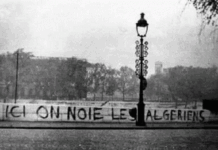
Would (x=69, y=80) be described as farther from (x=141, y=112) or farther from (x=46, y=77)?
(x=141, y=112)

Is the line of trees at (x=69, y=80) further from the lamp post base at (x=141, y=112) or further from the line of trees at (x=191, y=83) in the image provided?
the lamp post base at (x=141, y=112)

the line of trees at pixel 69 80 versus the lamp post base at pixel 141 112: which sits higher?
the line of trees at pixel 69 80

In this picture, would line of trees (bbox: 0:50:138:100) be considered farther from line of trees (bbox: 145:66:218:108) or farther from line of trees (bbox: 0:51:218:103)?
line of trees (bbox: 145:66:218:108)

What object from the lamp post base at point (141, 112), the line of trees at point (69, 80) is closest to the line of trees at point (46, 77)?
the line of trees at point (69, 80)

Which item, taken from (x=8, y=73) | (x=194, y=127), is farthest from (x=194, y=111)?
(x=8, y=73)

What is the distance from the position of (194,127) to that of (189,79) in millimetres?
57918

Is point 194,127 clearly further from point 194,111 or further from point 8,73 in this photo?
point 8,73

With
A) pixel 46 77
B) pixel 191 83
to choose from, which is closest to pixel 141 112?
pixel 46 77

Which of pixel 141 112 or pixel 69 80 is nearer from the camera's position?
pixel 141 112

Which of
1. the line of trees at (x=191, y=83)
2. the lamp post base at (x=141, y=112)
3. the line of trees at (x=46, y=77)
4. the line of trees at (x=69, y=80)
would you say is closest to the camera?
the lamp post base at (x=141, y=112)

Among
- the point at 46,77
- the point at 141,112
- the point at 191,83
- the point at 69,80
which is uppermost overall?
the point at 46,77

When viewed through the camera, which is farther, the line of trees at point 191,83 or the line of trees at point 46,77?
the line of trees at point 191,83

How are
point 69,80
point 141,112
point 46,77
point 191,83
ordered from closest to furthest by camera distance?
point 141,112 → point 69,80 → point 46,77 → point 191,83

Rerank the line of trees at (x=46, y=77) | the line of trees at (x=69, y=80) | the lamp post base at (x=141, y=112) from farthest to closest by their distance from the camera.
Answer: the line of trees at (x=69, y=80) < the line of trees at (x=46, y=77) < the lamp post base at (x=141, y=112)
